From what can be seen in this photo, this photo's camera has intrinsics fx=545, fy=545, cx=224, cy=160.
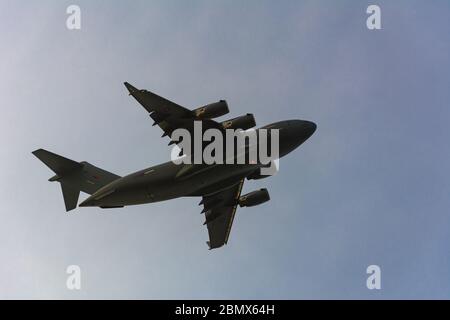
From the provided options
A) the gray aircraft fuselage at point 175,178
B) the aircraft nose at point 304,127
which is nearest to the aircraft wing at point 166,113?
the gray aircraft fuselage at point 175,178

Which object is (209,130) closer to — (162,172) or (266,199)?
(162,172)

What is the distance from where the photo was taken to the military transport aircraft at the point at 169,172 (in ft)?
90.4

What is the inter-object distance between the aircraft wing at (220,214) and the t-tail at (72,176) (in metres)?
6.11

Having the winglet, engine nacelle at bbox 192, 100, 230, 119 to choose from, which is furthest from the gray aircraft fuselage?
the winglet

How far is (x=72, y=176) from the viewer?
30.8 meters

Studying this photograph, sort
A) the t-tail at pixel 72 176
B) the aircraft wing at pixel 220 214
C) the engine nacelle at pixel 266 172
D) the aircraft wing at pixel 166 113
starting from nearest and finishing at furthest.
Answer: the aircraft wing at pixel 166 113 → the t-tail at pixel 72 176 → the engine nacelle at pixel 266 172 → the aircraft wing at pixel 220 214

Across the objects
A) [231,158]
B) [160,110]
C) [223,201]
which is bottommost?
[223,201]

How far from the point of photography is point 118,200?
27906 mm

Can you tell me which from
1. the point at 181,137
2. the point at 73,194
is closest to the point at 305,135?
the point at 181,137

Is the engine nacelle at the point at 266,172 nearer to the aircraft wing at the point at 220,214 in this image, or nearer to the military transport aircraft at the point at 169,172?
the military transport aircraft at the point at 169,172

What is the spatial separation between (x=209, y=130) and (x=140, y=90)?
4310mm

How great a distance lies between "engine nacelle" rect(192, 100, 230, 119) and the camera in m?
27.5

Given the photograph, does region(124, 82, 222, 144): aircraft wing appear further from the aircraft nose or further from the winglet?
the aircraft nose

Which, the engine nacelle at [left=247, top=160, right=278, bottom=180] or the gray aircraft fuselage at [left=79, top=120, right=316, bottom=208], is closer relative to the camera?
the gray aircraft fuselage at [left=79, top=120, right=316, bottom=208]
